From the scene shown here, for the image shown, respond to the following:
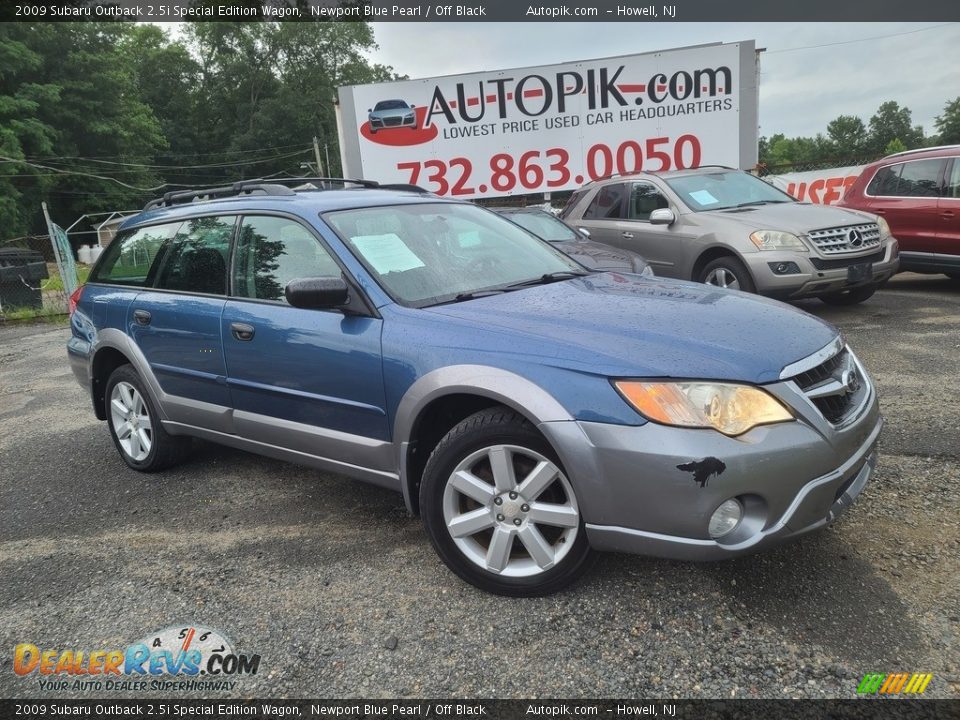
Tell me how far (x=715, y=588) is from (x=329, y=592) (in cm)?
150

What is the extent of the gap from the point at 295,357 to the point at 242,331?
411 mm

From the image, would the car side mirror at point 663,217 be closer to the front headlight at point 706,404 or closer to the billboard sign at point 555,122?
the front headlight at point 706,404

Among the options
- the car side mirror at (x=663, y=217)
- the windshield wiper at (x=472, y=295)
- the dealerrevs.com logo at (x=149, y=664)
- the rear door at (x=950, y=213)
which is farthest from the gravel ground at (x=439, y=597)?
the rear door at (x=950, y=213)

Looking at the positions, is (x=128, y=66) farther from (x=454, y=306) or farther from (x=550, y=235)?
(x=454, y=306)

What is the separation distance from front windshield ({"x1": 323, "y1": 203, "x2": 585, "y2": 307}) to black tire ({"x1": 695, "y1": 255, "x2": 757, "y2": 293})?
3.62 meters

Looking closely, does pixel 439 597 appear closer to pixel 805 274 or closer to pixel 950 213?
pixel 805 274

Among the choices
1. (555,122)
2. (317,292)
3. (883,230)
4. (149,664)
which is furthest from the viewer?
(555,122)

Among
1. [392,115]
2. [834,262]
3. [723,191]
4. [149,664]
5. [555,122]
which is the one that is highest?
[392,115]

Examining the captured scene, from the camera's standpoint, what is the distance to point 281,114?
53.3m

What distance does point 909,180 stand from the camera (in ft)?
26.3

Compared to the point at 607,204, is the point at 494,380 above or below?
below

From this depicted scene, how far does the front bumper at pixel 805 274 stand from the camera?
652cm

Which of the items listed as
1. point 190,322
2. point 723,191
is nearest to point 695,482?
point 190,322

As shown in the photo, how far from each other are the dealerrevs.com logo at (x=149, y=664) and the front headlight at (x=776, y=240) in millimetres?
5886
